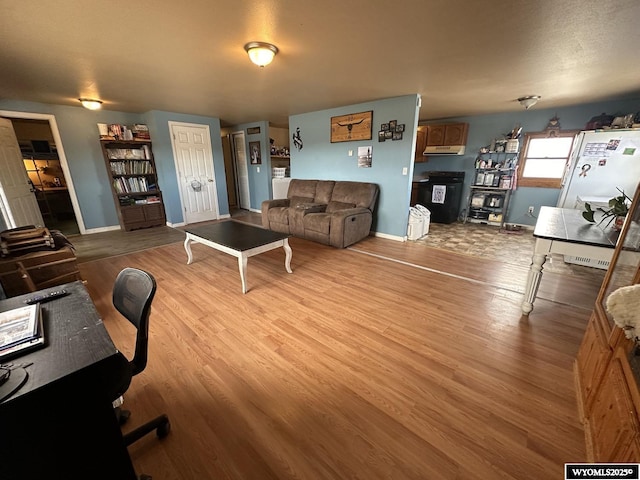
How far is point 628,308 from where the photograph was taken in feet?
3.07

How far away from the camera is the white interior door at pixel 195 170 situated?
5234 mm

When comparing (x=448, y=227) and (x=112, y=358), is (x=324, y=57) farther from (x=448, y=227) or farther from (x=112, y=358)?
(x=448, y=227)

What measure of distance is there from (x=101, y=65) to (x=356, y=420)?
12.6 feet

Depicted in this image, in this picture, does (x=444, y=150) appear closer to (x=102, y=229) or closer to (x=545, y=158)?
(x=545, y=158)

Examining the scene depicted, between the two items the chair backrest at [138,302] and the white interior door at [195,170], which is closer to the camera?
the chair backrest at [138,302]

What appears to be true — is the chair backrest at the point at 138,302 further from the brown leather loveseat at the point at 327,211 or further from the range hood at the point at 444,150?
the range hood at the point at 444,150

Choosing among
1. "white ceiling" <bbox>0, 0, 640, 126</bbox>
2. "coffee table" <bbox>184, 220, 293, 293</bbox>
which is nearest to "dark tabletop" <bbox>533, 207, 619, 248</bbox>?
"white ceiling" <bbox>0, 0, 640, 126</bbox>

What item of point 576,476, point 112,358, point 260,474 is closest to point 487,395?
point 576,476

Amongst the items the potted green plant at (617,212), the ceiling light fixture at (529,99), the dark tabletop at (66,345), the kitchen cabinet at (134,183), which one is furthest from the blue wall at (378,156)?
the dark tabletop at (66,345)

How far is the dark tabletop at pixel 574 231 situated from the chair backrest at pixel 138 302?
8.19 ft

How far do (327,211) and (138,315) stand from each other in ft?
11.9

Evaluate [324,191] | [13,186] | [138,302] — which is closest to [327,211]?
[324,191]

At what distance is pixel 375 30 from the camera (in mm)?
1868

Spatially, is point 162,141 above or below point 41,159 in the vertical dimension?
above
